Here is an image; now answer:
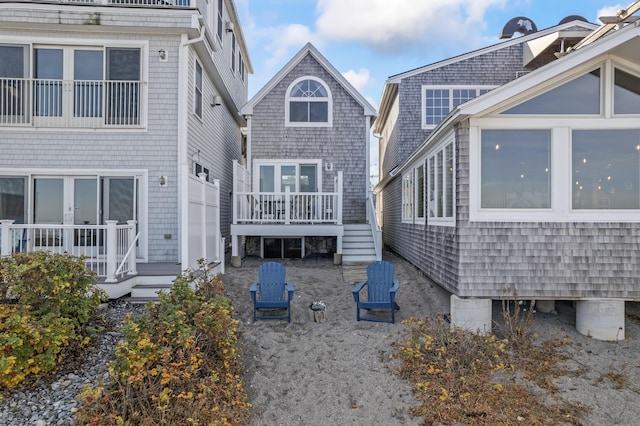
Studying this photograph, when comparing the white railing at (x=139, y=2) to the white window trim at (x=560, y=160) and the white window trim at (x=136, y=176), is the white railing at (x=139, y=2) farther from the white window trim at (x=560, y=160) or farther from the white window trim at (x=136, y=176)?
the white window trim at (x=560, y=160)

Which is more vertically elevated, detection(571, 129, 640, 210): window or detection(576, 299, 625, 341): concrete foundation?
detection(571, 129, 640, 210): window

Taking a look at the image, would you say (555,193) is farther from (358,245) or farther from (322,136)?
(322,136)

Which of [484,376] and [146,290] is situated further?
[146,290]

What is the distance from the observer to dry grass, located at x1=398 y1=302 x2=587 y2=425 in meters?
3.80

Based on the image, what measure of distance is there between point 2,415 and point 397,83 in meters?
12.1

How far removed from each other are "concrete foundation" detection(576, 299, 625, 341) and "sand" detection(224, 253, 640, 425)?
0.13 meters

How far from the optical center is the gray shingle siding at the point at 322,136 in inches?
474

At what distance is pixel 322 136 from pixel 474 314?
26.0 ft

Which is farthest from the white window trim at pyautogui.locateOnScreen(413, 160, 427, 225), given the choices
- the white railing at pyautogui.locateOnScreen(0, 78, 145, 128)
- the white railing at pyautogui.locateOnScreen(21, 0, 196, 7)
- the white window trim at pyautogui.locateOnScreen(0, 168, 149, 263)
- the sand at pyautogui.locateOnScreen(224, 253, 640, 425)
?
→ the white railing at pyautogui.locateOnScreen(21, 0, 196, 7)

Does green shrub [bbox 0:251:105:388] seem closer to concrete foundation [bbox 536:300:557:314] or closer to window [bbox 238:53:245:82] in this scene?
concrete foundation [bbox 536:300:557:314]

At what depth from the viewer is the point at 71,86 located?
790 cm

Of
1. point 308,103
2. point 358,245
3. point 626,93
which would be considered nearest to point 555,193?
point 626,93

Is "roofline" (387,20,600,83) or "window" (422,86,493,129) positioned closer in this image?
"roofline" (387,20,600,83)

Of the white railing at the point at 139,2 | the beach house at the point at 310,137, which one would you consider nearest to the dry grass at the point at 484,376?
the beach house at the point at 310,137
